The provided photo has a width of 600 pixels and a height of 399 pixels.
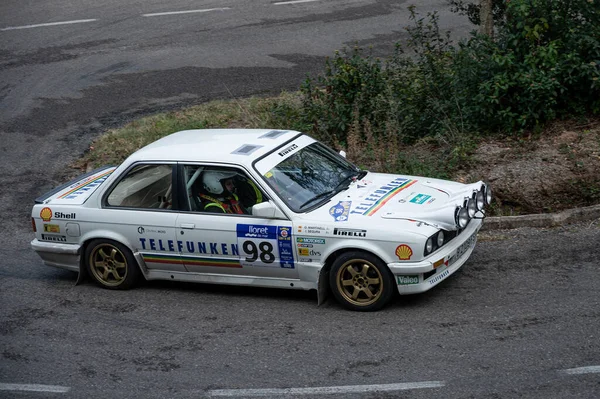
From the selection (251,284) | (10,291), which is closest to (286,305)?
(251,284)

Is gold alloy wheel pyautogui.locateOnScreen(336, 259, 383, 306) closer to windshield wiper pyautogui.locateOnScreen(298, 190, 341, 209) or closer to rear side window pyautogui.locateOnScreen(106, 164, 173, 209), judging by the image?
windshield wiper pyautogui.locateOnScreen(298, 190, 341, 209)

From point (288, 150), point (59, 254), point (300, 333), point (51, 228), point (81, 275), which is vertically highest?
point (288, 150)

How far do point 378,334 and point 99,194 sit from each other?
3.41 meters

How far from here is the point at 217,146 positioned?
339 inches

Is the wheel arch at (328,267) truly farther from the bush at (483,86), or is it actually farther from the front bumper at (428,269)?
the bush at (483,86)

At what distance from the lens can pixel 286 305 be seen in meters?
8.11

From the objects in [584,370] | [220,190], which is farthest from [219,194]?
[584,370]

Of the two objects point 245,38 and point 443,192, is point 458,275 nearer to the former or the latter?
point 443,192

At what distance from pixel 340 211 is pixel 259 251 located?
2.88 ft

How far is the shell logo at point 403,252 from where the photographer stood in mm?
7414

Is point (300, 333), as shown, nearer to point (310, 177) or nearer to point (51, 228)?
point (310, 177)

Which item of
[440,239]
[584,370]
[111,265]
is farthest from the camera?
[111,265]

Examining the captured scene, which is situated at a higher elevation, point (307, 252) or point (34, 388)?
point (307, 252)

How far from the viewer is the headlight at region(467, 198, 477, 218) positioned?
800 centimetres
